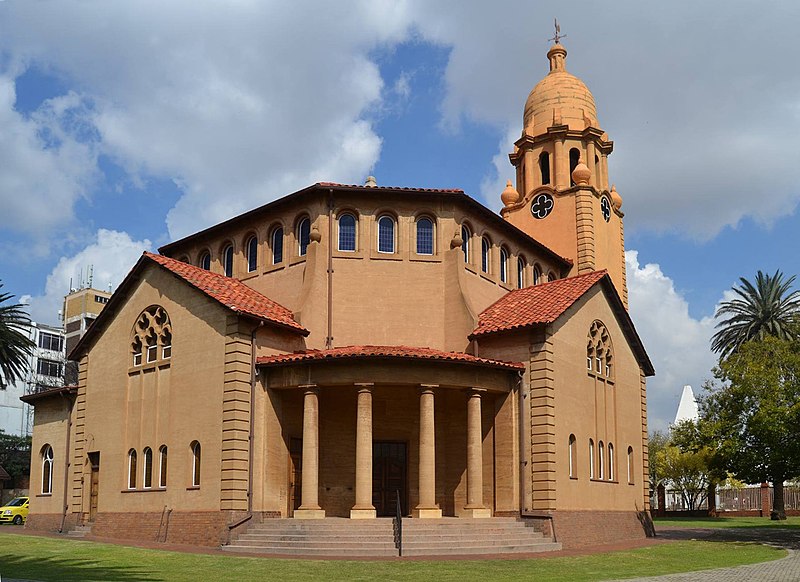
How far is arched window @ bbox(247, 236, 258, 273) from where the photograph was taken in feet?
115

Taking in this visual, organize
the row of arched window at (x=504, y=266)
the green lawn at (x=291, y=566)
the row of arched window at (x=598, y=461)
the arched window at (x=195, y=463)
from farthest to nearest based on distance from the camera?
the row of arched window at (x=504, y=266), the row of arched window at (x=598, y=461), the arched window at (x=195, y=463), the green lawn at (x=291, y=566)

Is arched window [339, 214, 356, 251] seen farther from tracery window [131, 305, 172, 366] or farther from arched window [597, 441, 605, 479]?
arched window [597, 441, 605, 479]

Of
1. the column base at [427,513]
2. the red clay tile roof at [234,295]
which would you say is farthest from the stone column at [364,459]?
the red clay tile roof at [234,295]

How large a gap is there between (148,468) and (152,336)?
4579mm

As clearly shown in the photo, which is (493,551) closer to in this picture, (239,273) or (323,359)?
(323,359)

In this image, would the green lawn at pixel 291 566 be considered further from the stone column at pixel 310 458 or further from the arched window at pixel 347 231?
the arched window at pixel 347 231

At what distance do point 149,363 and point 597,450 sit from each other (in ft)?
54.6

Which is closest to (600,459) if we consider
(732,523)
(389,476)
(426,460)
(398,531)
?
(389,476)

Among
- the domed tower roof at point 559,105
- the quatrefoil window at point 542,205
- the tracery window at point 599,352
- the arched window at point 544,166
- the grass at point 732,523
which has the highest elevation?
the domed tower roof at point 559,105

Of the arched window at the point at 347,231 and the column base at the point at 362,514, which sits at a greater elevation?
the arched window at the point at 347,231

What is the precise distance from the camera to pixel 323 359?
90.7 ft

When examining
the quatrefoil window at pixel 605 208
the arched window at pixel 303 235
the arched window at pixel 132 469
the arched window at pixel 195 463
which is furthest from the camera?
the quatrefoil window at pixel 605 208

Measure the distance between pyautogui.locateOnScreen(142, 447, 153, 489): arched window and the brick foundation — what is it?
12856 mm

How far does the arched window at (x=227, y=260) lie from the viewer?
118ft
